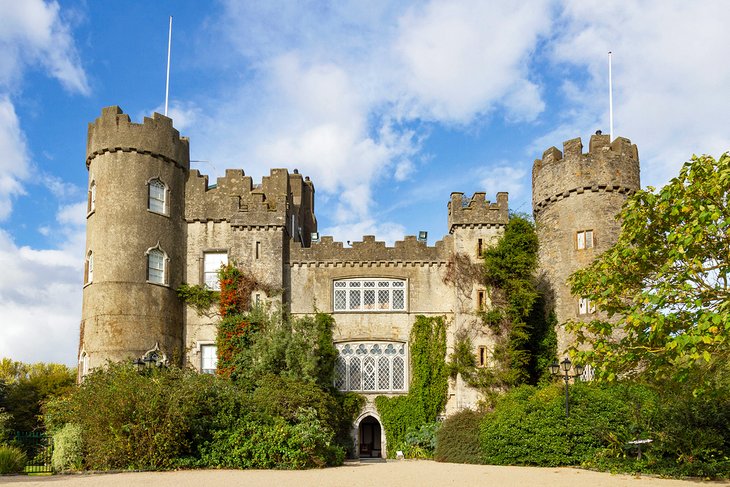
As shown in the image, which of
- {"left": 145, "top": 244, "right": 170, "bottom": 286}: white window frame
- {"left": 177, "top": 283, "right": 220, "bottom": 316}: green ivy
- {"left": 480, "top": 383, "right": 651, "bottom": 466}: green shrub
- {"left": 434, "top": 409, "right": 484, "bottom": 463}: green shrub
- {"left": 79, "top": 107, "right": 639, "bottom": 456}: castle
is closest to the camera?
{"left": 480, "top": 383, "right": 651, "bottom": 466}: green shrub

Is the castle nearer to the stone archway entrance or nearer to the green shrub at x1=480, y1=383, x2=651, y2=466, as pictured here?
the stone archway entrance

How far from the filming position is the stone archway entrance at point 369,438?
98.1 feet

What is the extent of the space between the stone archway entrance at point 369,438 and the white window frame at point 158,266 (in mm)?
10296

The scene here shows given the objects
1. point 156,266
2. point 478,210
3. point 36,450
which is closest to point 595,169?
point 478,210

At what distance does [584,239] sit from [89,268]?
19851 mm

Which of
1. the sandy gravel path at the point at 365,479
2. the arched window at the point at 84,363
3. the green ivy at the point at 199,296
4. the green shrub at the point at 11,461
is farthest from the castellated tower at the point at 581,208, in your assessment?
the green shrub at the point at 11,461

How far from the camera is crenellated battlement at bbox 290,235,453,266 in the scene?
29.5 metres

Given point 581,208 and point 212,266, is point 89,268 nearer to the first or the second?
point 212,266

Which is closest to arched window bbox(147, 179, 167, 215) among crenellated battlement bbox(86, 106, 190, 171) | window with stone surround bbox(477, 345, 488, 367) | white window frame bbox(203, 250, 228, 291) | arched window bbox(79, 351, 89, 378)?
crenellated battlement bbox(86, 106, 190, 171)

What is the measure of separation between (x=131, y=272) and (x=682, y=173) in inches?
815

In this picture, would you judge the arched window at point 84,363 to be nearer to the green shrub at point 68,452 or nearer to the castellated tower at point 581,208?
the green shrub at point 68,452

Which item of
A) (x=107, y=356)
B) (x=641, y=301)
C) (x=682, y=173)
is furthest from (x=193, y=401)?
(x=682, y=173)

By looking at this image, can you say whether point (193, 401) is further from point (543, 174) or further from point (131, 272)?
point (543, 174)

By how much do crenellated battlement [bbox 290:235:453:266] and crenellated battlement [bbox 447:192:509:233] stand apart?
1.07 m
